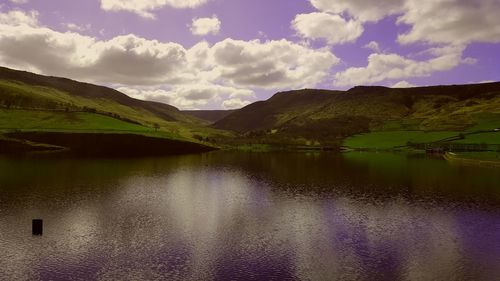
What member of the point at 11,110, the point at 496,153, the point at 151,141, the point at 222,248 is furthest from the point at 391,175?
the point at 11,110

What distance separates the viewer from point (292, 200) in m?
66.2

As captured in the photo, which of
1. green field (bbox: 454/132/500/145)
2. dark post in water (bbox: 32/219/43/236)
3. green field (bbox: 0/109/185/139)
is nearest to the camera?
dark post in water (bbox: 32/219/43/236)

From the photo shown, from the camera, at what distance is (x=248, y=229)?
4738 centimetres

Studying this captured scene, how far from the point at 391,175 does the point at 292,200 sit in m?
42.3

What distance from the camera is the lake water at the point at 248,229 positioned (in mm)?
34500

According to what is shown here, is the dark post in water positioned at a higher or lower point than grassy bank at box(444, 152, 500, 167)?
lower

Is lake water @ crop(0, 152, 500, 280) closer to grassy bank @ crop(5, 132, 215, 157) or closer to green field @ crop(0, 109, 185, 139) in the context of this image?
grassy bank @ crop(5, 132, 215, 157)

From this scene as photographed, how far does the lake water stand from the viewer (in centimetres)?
3450

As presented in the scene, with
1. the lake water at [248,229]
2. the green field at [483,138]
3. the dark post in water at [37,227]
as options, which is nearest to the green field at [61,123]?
the lake water at [248,229]

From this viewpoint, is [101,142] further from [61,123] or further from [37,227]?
[37,227]

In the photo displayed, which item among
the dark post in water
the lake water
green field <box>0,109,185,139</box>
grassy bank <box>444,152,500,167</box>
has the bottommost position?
the lake water

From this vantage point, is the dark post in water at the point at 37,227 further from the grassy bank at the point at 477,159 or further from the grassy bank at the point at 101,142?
the grassy bank at the point at 101,142

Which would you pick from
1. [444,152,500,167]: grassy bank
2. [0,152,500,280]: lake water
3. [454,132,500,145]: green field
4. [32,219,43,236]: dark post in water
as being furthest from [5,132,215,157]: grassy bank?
[454,132,500,145]: green field

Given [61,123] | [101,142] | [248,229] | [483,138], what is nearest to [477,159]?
[483,138]
